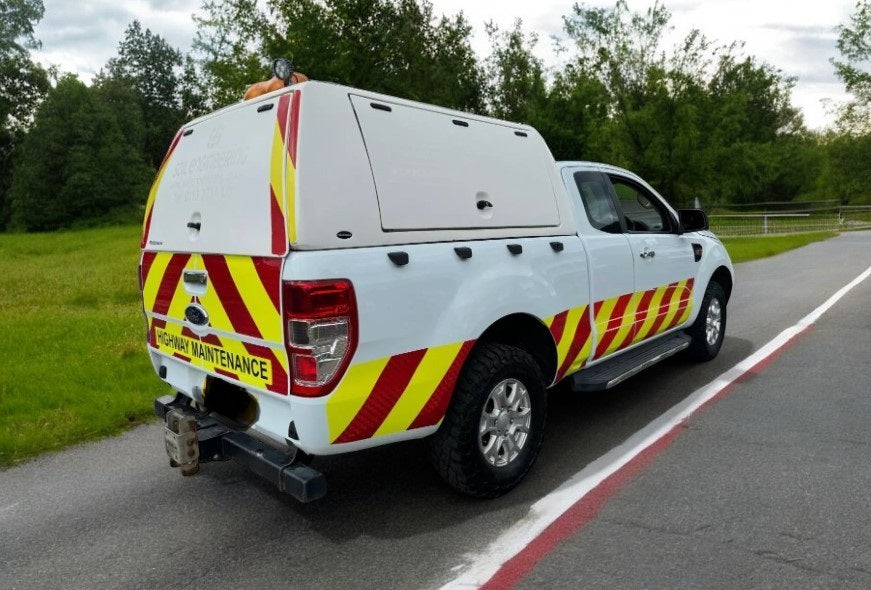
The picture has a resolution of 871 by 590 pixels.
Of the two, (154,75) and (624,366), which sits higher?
(154,75)

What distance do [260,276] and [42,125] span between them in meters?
56.5

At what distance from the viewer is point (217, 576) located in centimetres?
279

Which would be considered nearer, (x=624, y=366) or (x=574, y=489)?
(x=574, y=489)

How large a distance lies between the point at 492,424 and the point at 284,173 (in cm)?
167

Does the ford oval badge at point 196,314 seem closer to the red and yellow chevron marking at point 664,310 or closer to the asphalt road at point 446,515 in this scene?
the asphalt road at point 446,515

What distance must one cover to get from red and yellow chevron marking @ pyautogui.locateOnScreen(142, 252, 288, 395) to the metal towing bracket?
307 mm

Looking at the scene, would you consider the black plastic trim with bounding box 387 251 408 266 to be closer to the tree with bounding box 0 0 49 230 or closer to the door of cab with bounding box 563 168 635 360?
the door of cab with bounding box 563 168 635 360

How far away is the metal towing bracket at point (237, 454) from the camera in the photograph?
2803mm

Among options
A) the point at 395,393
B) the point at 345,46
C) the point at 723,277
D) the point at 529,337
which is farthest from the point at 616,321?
the point at 345,46

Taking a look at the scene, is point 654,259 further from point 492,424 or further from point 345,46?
point 345,46

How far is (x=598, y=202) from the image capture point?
15.2 ft

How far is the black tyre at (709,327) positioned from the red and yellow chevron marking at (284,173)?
431 cm

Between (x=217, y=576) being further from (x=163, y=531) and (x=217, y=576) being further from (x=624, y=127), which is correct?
(x=624, y=127)


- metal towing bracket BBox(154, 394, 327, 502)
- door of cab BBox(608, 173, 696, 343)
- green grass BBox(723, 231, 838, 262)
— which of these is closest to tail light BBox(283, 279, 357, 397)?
A: metal towing bracket BBox(154, 394, 327, 502)
